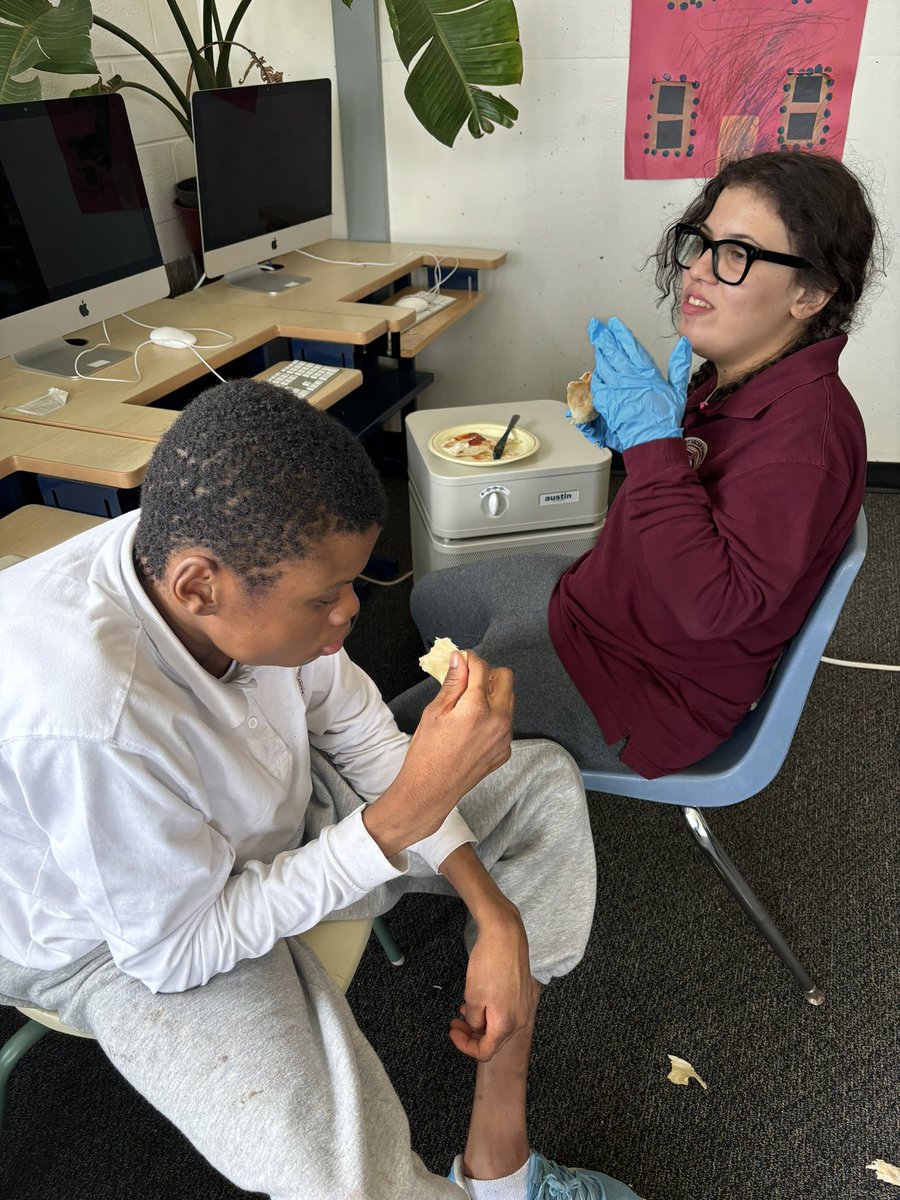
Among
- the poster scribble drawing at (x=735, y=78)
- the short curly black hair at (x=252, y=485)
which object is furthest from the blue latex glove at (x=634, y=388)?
the poster scribble drawing at (x=735, y=78)

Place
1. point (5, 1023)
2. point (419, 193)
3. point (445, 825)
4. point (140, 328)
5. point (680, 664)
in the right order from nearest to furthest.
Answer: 1. point (445, 825)
2. point (680, 664)
3. point (5, 1023)
4. point (140, 328)
5. point (419, 193)

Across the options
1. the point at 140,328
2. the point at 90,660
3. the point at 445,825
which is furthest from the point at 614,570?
the point at 140,328

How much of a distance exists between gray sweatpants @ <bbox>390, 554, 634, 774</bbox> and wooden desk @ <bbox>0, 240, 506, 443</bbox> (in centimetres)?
57

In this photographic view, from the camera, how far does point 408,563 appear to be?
275 centimetres

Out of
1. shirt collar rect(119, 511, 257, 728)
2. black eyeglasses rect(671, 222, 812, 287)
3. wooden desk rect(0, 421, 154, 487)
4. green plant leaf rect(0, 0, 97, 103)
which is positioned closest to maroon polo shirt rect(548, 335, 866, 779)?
black eyeglasses rect(671, 222, 812, 287)

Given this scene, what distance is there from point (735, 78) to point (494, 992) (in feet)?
8.63

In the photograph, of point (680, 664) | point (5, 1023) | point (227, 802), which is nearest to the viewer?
point (227, 802)

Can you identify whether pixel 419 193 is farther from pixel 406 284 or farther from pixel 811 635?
pixel 811 635

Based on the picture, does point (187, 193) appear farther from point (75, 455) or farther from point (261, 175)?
point (75, 455)

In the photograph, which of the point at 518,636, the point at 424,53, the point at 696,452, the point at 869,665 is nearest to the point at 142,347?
the point at 424,53

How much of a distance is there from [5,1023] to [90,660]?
104 cm

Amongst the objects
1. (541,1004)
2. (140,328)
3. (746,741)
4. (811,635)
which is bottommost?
(541,1004)

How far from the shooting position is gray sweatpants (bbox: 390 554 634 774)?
134 centimetres

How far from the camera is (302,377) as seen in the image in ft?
6.43
